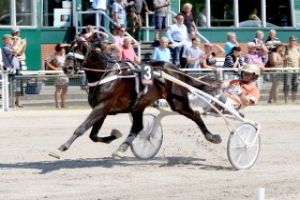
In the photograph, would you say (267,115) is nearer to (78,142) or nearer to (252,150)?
(78,142)

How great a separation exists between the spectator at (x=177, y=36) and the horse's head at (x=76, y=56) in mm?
10711

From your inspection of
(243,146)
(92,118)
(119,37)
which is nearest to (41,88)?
(119,37)

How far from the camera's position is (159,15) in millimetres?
24562

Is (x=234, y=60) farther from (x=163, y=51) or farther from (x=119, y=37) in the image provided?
(x=119, y=37)

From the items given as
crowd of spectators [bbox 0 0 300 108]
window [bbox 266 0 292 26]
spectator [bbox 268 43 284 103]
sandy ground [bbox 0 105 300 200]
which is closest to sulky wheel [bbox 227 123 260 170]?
sandy ground [bbox 0 105 300 200]

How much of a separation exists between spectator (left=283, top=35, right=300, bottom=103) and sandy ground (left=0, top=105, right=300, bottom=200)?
4574mm

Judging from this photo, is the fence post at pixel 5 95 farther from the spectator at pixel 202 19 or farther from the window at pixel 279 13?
the window at pixel 279 13

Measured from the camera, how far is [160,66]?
1248 cm

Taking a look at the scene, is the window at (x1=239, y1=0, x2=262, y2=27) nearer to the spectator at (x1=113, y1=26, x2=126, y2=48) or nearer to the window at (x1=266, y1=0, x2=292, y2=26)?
the window at (x1=266, y1=0, x2=292, y2=26)

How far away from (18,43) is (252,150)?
36.9 ft

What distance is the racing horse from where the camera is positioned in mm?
11875

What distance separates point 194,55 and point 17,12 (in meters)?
5.53

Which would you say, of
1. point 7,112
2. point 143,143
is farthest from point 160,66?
point 7,112

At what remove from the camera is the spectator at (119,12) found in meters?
24.1
